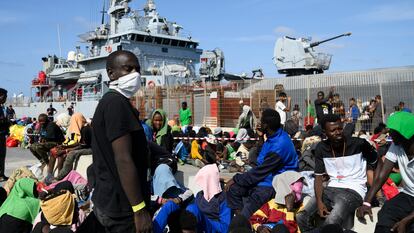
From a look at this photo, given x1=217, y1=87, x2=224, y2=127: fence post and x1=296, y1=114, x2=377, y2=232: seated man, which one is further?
x1=217, y1=87, x2=224, y2=127: fence post

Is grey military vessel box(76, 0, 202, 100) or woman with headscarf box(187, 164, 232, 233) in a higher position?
grey military vessel box(76, 0, 202, 100)

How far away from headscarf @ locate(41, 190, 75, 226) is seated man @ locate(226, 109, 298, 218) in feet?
5.64

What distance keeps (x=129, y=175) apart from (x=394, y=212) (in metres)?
2.16

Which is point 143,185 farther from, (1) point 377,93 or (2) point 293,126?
(1) point 377,93

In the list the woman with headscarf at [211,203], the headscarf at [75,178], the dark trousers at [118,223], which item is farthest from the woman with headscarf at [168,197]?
the headscarf at [75,178]

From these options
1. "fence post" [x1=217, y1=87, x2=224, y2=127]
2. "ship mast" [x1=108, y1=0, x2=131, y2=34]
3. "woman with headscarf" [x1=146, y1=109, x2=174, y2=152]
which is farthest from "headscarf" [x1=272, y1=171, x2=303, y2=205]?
"ship mast" [x1=108, y1=0, x2=131, y2=34]

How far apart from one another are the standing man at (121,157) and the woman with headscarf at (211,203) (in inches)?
72.2

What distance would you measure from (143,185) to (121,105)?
0.51 metres

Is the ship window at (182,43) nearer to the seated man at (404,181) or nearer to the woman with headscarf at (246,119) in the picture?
the woman with headscarf at (246,119)

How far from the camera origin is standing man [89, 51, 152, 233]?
2230 millimetres

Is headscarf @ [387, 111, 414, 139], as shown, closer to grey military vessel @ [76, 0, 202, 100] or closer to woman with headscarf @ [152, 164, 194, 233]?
woman with headscarf @ [152, 164, 194, 233]

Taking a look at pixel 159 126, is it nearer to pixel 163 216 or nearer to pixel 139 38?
pixel 163 216

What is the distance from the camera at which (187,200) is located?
4289mm

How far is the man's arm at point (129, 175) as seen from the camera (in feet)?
7.29
